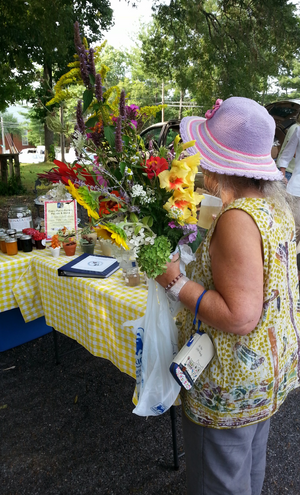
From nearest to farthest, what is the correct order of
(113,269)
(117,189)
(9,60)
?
(117,189) → (113,269) → (9,60)

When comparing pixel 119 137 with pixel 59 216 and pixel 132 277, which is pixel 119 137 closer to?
pixel 132 277

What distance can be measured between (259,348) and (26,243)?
193 cm

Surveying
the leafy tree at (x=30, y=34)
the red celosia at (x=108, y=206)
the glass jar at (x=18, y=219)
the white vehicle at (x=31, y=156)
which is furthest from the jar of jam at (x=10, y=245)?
the white vehicle at (x=31, y=156)

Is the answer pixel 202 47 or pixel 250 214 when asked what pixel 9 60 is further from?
pixel 250 214

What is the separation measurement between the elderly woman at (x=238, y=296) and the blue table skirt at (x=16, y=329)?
6.15 ft

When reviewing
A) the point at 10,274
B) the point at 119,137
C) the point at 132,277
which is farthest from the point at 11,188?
the point at 119,137

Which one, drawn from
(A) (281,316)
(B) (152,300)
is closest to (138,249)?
(B) (152,300)

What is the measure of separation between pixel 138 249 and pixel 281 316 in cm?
47

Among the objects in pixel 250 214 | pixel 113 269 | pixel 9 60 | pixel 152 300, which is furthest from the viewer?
pixel 9 60

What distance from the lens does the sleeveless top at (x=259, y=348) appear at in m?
0.94

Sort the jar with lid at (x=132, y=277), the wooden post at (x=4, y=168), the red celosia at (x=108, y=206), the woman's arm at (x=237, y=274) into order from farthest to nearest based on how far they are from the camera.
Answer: the wooden post at (x=4, y=168) → the jar with lid at (x=132, y=277) → the red celosia at (x=108, y=206) → the woman's arm at (x=237, y=274)

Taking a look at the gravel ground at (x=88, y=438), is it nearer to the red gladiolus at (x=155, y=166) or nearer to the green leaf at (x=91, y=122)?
the red gladiolus at (x=155, y=166)

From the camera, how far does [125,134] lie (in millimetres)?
1018

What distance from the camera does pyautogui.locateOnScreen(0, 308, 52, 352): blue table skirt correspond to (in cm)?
260
